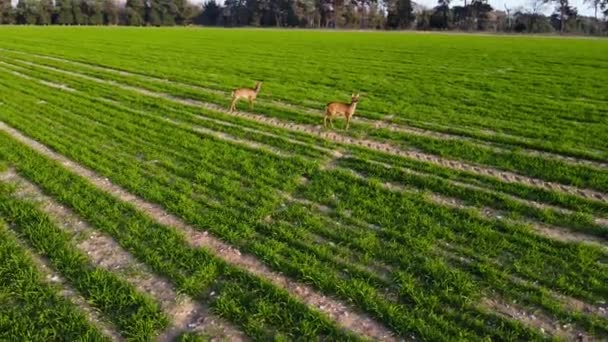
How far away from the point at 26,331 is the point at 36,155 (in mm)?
8098

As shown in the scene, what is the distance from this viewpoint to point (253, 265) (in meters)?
7.52

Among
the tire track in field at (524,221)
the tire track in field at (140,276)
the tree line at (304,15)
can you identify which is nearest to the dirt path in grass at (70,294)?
the tire track in field at (140,276)

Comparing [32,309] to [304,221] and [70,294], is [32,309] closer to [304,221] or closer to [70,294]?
[70,294]

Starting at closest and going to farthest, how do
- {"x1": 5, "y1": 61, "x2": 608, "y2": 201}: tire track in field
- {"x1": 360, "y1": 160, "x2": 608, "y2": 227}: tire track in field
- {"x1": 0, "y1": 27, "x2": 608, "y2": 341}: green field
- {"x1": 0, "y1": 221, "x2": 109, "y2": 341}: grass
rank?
{"x1": 0, "y1": 221, "x2": 109, "y2": 341}: grass
{"x1": 0, "y1": 27, "x2": 608, "y2": 341}: green field
{"x1": 360, "y1": 160, "x2": 608, "y2": 227}: tire track in field
{"x1": 5, "y1": 61, "x2": 608, "y2": 201}: tire track in field

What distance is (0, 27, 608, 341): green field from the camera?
20.6ft

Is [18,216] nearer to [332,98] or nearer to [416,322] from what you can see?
[416,322]

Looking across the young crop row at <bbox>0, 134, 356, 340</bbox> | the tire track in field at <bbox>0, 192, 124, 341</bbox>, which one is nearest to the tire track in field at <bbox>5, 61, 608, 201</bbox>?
the young crop row at <bbox>0, 134, 356, 340</bbox>

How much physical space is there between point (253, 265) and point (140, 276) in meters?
1.70

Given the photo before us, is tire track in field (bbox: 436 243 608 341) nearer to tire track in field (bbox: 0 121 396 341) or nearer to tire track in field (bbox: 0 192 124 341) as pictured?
tire track in field (bbox: 0 121 396 341)

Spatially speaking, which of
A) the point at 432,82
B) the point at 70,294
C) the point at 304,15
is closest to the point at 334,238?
the point at 70,294

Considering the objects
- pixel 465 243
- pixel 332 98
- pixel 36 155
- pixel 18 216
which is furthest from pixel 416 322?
pixel 332 98

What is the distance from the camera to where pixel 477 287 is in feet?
22.6

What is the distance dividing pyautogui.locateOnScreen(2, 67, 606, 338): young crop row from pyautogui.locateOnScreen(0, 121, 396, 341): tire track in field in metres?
0.17

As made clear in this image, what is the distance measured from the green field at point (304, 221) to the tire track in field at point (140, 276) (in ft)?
0.10
